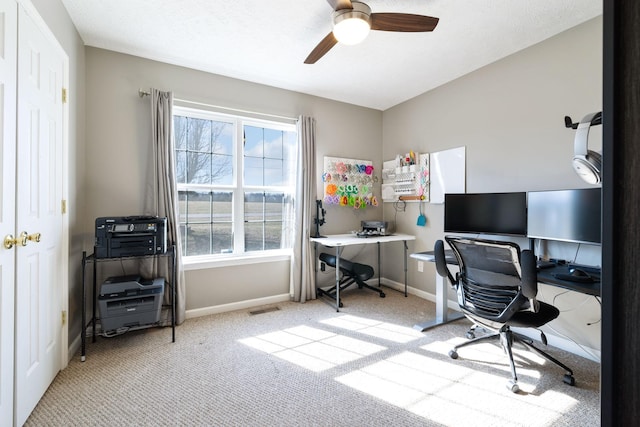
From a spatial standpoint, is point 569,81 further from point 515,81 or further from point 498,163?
point 498,163

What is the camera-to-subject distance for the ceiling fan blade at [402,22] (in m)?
1.88

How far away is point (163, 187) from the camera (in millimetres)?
2756

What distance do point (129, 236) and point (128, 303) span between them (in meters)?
0.55

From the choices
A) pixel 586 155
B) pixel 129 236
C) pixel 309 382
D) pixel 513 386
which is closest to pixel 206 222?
pixel 129 236

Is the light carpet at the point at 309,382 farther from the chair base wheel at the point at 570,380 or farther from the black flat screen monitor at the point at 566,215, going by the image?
the black flat screen monitor at the point at 566,215

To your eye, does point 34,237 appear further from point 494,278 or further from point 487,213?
point 487,213

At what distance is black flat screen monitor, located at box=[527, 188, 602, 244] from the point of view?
1.97 m

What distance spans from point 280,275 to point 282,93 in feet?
7.39

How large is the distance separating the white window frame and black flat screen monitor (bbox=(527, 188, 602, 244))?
2524 mm

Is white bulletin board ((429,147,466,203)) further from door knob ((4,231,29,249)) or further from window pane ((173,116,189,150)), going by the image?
door knob ((4,231,29,249))

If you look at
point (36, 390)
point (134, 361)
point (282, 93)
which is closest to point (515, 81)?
point (282, 93)

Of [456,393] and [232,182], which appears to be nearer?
[456,393]

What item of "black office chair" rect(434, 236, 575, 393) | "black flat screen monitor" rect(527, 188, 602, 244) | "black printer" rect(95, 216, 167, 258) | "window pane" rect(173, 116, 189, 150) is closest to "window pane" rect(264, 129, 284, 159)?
"window pane" rect(173, 116, 189, 150)

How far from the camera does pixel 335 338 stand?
8.50 ft
